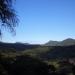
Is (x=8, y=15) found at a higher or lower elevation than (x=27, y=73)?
higher

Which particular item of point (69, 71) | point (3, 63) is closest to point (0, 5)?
point (3, 63)

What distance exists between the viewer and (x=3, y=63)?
21938 millimetres

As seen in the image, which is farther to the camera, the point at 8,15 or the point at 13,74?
the point at 8,15

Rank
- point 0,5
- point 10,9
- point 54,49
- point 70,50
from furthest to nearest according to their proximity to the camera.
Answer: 1. point 54,49
2. point 70,50
3. point 10,9
4. point 0,5

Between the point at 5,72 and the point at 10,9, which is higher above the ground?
the point at 10,9

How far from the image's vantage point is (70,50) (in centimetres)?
5588

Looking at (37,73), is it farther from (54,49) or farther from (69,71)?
(54,49)

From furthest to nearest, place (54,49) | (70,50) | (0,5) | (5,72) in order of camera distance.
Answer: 1. (54,49)
2. (70,50)
3. (0,5)
4. (5,72)

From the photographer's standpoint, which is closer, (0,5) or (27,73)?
(27,73)

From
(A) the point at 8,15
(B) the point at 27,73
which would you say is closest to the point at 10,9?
(A) the point at 8,15

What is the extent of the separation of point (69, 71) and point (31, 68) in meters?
3.29

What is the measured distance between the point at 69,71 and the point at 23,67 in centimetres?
399

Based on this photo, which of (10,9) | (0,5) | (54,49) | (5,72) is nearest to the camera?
(5,72)

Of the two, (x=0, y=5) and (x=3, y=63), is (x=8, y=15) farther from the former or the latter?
(x=3, y=63)
